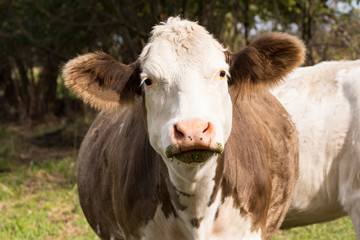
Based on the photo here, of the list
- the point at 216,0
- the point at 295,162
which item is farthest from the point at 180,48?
the point at 216,0

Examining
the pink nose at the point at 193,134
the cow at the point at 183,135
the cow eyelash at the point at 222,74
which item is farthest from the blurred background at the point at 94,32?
the pink nose at the point at 193,134

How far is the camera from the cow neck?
11.7 feet

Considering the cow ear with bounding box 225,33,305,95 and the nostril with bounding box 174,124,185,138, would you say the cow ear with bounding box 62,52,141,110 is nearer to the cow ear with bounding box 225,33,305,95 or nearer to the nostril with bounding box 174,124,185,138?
the cow ear with bounding box 225,33,305,95

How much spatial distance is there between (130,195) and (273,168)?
113cm

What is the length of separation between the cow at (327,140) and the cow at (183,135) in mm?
755

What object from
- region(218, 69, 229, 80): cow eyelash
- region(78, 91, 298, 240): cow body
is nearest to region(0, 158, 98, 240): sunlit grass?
region(78, 91, 298, 240): cow body

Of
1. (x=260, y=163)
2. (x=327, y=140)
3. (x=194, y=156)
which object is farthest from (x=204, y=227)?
(x=327, y=140)

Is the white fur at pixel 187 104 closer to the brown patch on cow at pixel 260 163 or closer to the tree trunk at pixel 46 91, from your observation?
the brown patch on cow at pixel 260 163

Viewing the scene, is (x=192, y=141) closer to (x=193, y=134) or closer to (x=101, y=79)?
(x=193, y=134)

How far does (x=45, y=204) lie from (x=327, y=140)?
13.8 ft

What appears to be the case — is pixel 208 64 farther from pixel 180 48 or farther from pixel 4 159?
pixel 4 159

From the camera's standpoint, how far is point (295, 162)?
15.7 ft

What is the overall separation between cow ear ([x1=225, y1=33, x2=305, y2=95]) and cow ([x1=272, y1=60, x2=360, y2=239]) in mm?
1238

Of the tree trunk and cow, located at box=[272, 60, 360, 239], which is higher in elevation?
cow, located at box=[272, 60, 360, 239]
